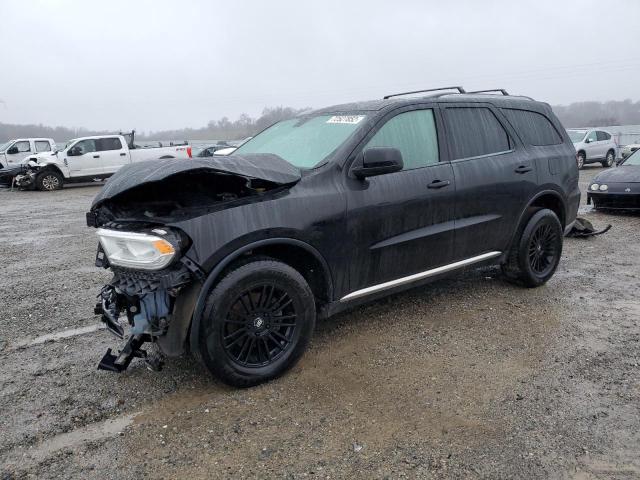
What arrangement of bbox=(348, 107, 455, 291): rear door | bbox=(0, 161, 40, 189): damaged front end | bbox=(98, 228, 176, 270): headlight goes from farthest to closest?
bbox=(0, 161, 40, 189): damaged front end, bbox=(348, 107, 455, 291): rear door, bbox=(98, 228, 176, 270): headlight

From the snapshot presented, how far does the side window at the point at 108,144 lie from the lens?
19.3 m

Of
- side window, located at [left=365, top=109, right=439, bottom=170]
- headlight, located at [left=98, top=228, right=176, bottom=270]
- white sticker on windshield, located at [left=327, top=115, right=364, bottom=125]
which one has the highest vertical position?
white sticker on windshield, located at [left=327, top=115, right=364, bottom=125]

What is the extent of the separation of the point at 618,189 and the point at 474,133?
251 inches

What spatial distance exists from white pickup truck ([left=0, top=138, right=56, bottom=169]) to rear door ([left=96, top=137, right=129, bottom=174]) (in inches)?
140

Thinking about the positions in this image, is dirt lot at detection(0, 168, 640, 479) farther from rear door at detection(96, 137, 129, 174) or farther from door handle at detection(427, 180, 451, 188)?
rear door at detection(96, 137, 129, 174)

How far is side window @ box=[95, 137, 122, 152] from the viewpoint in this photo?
19297mm

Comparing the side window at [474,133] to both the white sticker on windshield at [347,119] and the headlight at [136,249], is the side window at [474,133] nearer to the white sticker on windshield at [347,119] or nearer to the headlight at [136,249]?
the white sticker on windshield at [347,119]

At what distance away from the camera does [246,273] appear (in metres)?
3.04

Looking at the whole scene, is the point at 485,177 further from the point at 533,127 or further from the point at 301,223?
the point at 301,223

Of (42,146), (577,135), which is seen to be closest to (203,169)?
(577,135)

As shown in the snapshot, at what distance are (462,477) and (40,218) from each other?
1146cm

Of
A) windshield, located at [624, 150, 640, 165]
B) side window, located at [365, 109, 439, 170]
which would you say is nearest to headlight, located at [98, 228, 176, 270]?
side window, located at [365, 109, 439, 170]

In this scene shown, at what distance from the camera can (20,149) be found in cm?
2197

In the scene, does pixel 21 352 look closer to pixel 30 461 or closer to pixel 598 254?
pixel 30 461
